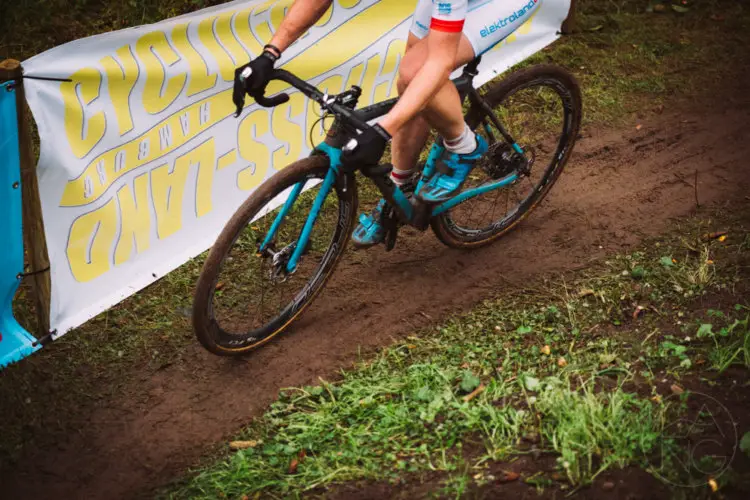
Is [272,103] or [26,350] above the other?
[272,103]

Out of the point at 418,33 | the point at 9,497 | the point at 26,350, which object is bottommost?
the point at 9,497

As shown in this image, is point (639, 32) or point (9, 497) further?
point (639, 32)

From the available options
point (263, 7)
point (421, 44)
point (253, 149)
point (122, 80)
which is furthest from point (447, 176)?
point (122, 80)

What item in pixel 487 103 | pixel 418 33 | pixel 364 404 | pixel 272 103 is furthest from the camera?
pixel 487 103

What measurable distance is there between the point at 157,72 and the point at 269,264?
1.34m

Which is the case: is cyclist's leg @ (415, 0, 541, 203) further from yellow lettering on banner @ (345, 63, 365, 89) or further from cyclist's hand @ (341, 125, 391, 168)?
yellow lettering on banner @ (345, 63, 365, 89)

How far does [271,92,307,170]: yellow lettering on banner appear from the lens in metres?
5.06

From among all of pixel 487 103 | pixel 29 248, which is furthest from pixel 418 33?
pixel 29 248

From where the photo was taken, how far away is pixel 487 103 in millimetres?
4180

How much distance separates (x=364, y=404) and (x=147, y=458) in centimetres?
108

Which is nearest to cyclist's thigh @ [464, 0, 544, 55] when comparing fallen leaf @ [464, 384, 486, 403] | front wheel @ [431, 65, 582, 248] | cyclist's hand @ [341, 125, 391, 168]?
front wheel @ [431, 65, 582, 248]

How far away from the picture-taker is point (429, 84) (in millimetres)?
3365

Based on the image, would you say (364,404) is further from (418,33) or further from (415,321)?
(418,33)

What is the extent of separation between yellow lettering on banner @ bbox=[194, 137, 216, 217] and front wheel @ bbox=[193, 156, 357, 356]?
344 millimetres
